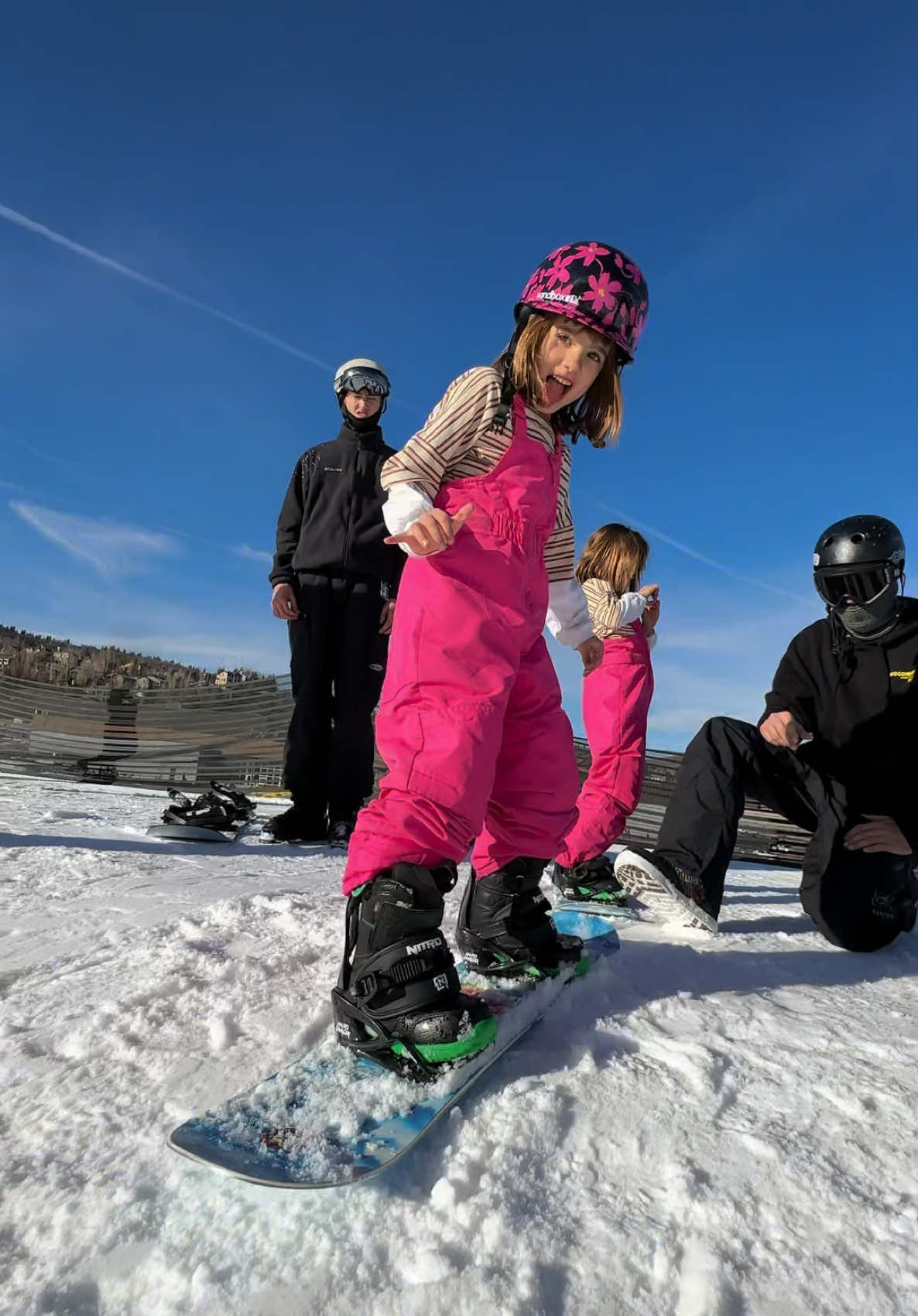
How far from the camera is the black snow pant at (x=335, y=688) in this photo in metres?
4.04

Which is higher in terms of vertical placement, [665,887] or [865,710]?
[865,710]

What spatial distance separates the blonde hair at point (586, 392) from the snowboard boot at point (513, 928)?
4.13ft

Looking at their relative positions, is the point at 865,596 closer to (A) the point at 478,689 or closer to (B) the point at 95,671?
(A) the point at 478,689

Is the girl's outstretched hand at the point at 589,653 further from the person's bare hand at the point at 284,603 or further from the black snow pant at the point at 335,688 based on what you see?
the person's bare hand at the point at 284,603

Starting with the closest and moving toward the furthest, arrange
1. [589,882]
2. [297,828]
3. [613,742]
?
[589,882], [613,742], [297,828]

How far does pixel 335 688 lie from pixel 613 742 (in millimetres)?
1467

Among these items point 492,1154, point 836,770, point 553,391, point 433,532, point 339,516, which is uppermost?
point 339,516

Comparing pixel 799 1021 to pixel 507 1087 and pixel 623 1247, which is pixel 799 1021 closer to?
pixel 507 1087

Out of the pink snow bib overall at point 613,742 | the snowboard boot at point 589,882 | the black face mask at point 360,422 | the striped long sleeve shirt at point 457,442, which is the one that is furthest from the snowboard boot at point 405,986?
the black face mask at point 360,422

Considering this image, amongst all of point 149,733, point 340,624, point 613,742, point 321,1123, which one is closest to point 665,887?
point 613,742

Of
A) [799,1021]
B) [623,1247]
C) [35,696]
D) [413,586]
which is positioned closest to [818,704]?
[799,1021]

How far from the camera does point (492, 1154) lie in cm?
111

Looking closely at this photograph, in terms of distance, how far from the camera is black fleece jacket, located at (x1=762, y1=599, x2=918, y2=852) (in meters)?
2.91

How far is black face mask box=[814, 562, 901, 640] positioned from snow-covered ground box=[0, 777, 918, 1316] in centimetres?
147
